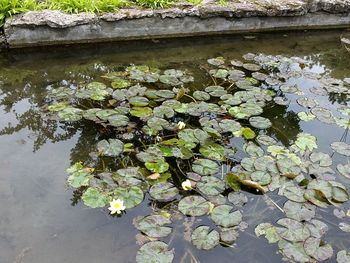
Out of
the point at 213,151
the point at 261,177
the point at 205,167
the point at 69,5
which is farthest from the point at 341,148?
the point at 69,5

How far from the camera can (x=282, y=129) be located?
14.4 ft

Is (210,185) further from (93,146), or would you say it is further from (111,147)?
(93,146)

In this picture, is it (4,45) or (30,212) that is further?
(4,45)

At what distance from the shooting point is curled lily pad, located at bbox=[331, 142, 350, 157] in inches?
155

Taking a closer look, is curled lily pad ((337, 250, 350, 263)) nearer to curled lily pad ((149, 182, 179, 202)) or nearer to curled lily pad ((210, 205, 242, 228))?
curled lily pad ((210, 205, 242, 228))

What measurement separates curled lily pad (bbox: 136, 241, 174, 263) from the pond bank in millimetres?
3916

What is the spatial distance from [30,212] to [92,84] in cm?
199

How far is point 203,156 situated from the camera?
3.74 m

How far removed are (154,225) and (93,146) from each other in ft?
4.32

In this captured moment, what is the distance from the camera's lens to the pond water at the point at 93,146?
2.95 m

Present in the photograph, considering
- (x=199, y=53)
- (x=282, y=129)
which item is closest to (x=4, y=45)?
(x=199, y=53)

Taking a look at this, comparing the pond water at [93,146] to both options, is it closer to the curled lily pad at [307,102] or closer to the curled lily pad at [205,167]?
the curled lily pad at [307,102]

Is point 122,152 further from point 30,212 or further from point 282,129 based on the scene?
point 282,129

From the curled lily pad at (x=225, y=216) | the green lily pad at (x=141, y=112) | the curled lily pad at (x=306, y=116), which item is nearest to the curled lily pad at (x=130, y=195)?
the curled lily pad at (x=225, y=216)
